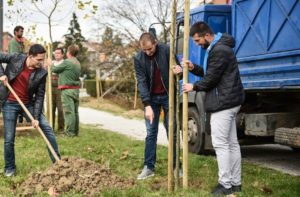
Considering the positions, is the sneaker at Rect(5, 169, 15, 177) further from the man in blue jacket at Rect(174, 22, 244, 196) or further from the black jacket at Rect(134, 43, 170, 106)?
the man in blue jacket at Rect(174, 22, 244, 196)

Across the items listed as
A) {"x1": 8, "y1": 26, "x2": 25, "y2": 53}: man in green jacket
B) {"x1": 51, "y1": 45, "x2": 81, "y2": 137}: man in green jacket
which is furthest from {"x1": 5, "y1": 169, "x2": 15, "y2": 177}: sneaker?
{"x1": 8, "y1": 26, "x2": 25, "y2": 53}: man in green jacket

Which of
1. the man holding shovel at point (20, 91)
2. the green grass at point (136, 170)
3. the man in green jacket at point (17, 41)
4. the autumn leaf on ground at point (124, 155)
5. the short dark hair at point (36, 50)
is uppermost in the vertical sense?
the man in green jacket at point (17, 41)

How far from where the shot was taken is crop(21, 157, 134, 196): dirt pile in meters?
5.47

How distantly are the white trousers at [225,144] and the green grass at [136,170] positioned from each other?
211 mm

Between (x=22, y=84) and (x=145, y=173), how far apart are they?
199cm

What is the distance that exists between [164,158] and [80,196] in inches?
111

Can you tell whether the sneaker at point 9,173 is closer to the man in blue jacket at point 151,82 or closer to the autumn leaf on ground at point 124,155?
the man in blue jacket at point 151,82

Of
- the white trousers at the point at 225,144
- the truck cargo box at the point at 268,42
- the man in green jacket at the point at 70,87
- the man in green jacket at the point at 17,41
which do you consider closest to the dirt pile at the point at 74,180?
the white trousers at the point at 225,144

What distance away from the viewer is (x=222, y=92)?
5250mm

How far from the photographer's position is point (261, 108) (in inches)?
321

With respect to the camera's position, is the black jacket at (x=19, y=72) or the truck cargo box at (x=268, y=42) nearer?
the black jacket at (x=19, y=72)

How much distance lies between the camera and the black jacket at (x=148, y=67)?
20.5 ft

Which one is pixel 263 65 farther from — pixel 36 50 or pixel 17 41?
pixel 17 41

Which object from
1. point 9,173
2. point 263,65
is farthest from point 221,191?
point 9,173
